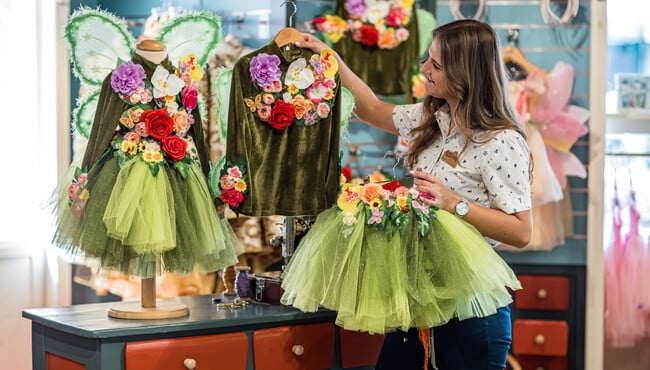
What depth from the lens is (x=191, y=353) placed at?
8.24 feet

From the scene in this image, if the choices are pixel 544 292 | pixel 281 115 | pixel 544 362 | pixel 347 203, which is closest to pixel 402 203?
pixel 347 203

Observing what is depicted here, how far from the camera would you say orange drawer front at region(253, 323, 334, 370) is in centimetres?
265

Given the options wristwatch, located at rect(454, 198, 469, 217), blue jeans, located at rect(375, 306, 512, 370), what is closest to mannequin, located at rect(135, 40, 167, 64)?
wristwatch, located at rect(454, 198, 469, 217)

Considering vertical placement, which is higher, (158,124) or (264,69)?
(264,69)

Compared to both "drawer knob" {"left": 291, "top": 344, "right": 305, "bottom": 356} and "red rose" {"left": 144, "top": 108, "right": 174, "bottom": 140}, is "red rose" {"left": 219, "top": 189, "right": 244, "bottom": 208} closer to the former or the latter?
"red rose" {"left": 144, "top": 108, "right": 174, "bottom": 140}

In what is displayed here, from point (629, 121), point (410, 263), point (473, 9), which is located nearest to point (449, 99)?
point (410, 263)

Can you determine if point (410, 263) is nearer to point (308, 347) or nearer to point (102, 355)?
point (308, 347)

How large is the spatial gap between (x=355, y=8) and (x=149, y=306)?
221 centimetres

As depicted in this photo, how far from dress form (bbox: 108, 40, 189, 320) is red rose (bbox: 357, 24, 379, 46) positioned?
1835 mm

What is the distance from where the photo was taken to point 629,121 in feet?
15.3

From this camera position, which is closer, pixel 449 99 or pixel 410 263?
pixel 410 263

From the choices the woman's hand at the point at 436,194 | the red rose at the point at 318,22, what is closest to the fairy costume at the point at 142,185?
the woman's hand at the point at 436,194

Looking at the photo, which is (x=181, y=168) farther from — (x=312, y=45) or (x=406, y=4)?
(x=406, y=4)

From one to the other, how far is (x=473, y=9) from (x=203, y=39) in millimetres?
2070
